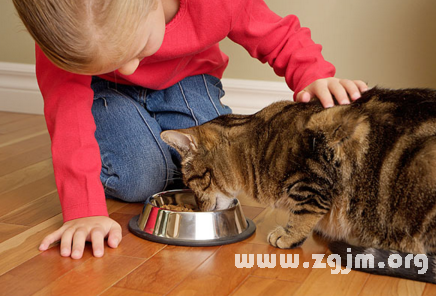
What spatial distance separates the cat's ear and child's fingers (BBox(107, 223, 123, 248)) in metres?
0.29

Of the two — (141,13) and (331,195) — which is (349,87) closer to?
(331,195)

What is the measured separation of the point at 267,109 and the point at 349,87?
240mm

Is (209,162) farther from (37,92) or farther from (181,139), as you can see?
(37,92)

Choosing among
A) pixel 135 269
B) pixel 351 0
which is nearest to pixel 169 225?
pixel 135 269

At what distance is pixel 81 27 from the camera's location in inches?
46.4

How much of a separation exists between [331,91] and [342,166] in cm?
27

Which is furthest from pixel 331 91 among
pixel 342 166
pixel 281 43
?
pixel 281 43

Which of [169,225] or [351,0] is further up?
[351,0]

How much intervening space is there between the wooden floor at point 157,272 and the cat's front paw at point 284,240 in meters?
0.02

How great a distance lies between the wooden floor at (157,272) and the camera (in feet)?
4.03

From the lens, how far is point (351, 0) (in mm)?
2512

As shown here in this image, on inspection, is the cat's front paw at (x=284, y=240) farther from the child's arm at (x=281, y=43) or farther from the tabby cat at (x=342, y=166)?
the child's arm at (x=281, y=43)

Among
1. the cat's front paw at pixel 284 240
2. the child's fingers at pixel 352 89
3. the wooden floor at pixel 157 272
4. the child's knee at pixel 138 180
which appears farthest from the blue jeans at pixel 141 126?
the child's fingers at pixel 352 89

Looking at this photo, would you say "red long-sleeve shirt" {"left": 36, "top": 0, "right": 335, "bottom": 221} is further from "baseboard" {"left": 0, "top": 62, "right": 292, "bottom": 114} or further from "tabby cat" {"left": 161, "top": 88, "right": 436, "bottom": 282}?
"baseboard" {"left": 0, "top": 62, "right": 292, "bottom": 114}
